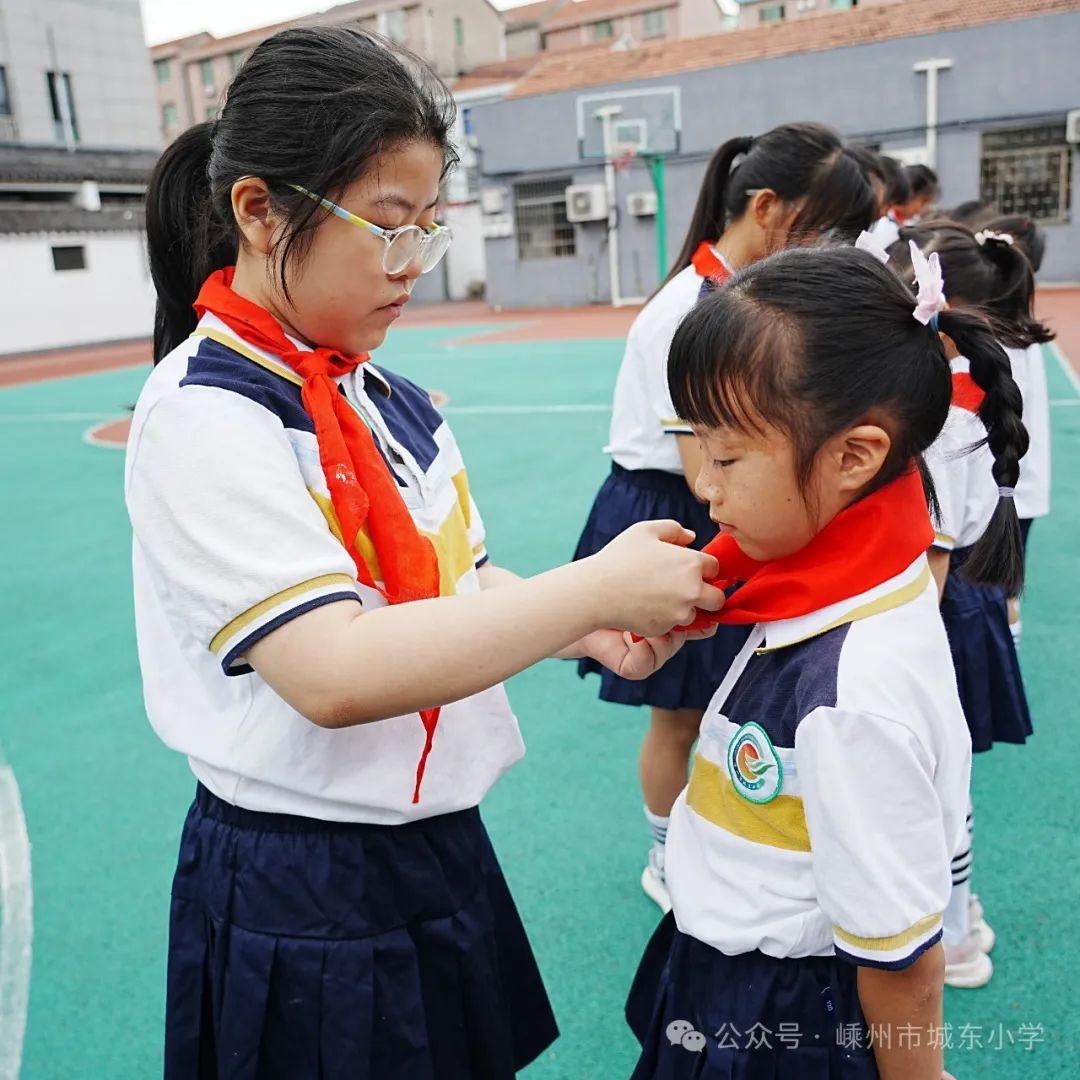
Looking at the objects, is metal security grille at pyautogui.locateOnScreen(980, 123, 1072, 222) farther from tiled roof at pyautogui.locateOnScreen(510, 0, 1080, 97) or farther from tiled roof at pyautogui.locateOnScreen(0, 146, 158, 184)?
tiled roof at pyautogui.locateOnScreen(0, 146, 158, 184)

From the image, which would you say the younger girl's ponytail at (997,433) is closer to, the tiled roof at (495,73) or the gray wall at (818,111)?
the gray wall at (818,111)

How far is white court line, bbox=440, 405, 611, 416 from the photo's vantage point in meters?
8.28

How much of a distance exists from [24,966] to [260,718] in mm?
1540

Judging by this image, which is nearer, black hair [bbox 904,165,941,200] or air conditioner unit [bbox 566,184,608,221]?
black hair [bbox 904,165,941,200]

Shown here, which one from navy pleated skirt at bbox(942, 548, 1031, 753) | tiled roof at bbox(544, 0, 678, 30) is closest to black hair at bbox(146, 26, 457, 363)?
navy pleated skirt at bbox(942, 548, 1031, 753)

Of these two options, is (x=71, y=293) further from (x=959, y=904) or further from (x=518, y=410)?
(x=959, y=904)

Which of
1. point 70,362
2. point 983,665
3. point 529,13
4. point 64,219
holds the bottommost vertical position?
point 70,362

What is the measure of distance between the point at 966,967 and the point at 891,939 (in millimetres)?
1168

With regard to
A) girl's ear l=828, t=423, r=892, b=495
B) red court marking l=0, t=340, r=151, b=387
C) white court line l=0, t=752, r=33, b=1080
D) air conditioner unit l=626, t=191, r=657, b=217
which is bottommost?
red court marking l=0, t=340, r=151, b=387

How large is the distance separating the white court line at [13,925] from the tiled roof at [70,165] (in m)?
18.1

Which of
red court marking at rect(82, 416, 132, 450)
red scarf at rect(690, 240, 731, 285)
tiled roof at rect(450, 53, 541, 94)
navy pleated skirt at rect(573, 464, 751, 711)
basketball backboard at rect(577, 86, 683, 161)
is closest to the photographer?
red scarf at rect(690, 240, 731, 285)

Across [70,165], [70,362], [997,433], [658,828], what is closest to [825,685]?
[997,433]

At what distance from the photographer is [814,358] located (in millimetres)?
1063

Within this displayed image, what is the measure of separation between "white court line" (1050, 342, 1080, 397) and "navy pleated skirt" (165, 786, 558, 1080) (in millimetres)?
7418
